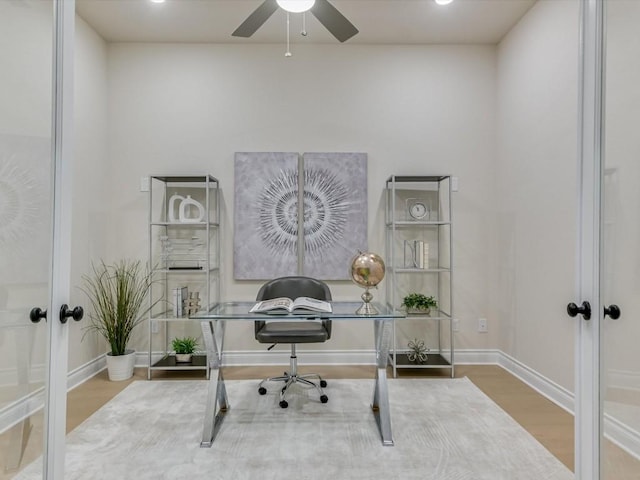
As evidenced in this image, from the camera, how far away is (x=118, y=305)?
11.2 feet

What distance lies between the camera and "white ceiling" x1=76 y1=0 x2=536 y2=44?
3242mm

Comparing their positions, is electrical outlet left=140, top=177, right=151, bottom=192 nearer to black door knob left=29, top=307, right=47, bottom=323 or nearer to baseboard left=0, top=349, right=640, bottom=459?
baseboard left=0, top=349, right=640, bottom=459

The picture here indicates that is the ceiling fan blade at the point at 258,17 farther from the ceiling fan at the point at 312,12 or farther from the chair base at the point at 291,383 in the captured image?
the chair base at the point at 291,383

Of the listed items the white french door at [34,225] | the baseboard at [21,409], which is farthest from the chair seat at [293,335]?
the baseboard at [21,409]

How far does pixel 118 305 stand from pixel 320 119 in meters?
2.51

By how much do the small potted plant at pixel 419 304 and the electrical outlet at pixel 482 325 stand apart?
58 cm

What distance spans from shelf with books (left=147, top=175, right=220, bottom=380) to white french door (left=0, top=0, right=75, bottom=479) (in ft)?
7.27

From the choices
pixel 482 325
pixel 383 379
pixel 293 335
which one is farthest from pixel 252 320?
pixel 482 325

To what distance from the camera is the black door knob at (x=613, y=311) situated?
1.40m

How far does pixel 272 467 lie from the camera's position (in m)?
2.08

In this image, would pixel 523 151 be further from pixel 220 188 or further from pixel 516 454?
pixel 220 188

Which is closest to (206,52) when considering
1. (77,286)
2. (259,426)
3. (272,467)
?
(77,286)

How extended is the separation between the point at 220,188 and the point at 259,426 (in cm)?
221

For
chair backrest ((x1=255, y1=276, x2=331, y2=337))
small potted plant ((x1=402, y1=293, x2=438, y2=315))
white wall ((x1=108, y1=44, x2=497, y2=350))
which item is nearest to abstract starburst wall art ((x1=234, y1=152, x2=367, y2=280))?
white wall ((x1=108, y1=44, x2=497, y2=350))
